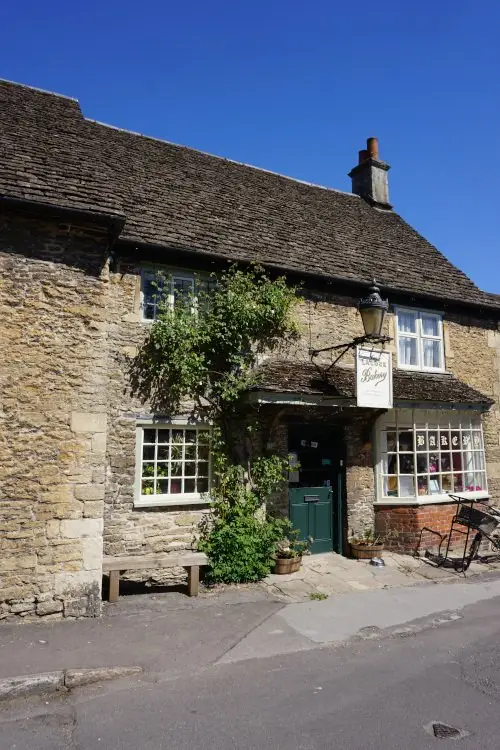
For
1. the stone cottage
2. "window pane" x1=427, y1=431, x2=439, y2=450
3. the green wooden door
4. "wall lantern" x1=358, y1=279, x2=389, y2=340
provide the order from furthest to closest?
"window pane" x1=427, y1=431, x2=439, y2=450 → the green wooden door → "wall lantern" x1=358, y1=279, x2=389, y2=340 → the stone cottage

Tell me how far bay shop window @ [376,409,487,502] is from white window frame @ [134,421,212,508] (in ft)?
12.4

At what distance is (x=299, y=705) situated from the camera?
4.47m

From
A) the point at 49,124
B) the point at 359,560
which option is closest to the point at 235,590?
the point at 359,560

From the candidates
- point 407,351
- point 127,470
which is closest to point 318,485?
point 407,351

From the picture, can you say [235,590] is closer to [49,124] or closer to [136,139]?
[49,124]

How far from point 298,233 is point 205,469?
590 cm

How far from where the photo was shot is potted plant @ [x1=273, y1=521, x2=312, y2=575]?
8508 millimetres

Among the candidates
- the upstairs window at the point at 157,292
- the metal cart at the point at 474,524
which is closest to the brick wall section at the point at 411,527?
the metal cart at the point at 474,524

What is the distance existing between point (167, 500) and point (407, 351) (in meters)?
6.33

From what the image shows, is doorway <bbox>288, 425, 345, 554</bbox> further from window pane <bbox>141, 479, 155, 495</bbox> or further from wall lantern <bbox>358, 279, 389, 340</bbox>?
window pane <bbox>141, 479, 155, 495</bbox>

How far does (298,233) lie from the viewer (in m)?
11.6

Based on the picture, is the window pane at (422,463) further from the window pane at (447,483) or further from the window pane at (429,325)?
the window pane at (429,325)

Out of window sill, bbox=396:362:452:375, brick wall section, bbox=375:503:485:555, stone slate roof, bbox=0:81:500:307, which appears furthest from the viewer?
window sill, bbox=396:362:452:375

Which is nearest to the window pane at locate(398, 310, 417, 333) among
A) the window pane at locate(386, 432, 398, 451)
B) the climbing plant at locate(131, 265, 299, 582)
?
the window pane at locate(386, 432, 398, 451)
